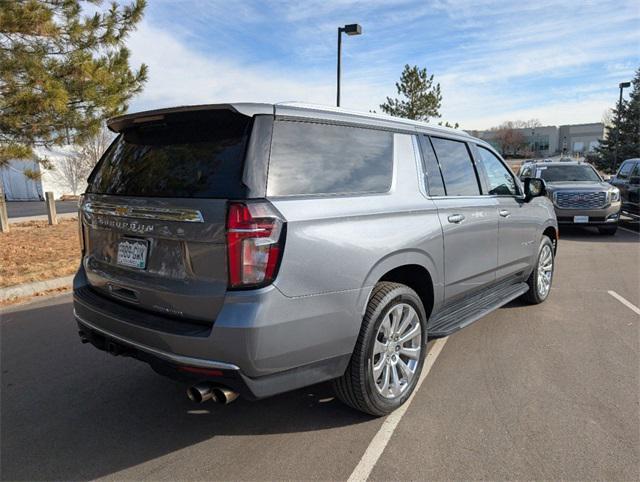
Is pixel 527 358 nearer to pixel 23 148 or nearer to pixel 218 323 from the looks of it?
pixel 218 323

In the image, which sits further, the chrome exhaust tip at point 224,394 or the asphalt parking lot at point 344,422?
the asphalt parking lot at point 344,422

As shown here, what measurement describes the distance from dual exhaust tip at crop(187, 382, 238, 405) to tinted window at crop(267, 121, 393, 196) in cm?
108

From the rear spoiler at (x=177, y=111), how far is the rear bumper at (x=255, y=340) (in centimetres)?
97

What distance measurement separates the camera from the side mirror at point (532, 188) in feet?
16.9

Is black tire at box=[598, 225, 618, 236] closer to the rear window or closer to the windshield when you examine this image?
the windshield

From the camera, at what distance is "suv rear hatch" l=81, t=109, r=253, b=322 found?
2463 millimetres

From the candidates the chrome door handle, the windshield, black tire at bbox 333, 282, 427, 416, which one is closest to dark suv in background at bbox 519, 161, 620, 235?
the windshield

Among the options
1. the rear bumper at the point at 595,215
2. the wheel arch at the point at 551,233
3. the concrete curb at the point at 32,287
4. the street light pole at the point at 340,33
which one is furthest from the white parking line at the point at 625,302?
the street light pole at the point at 340,33

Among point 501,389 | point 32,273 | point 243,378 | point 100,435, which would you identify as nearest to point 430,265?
point 501,389

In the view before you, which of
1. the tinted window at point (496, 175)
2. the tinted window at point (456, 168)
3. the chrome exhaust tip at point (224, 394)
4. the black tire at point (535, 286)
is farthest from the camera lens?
the black tire at point (535, 286)

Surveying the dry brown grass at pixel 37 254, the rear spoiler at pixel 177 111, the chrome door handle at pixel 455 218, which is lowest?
the dry brown grass at pixel 37 254

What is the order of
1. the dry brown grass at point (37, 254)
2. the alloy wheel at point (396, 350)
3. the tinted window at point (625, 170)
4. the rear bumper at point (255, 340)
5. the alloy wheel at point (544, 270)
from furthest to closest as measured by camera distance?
the tinted window at point (625, 170), the dry brown grass at point (37, 254), the alloy wheel at point (544, 270), the alloy wheel at point (396, 350), the rear bumper at point (255, 340)

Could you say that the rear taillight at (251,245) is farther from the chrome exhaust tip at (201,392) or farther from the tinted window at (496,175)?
the tinted window at (496,175)

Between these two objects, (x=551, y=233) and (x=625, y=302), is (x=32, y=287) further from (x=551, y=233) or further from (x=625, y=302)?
(x=625, y=302)
